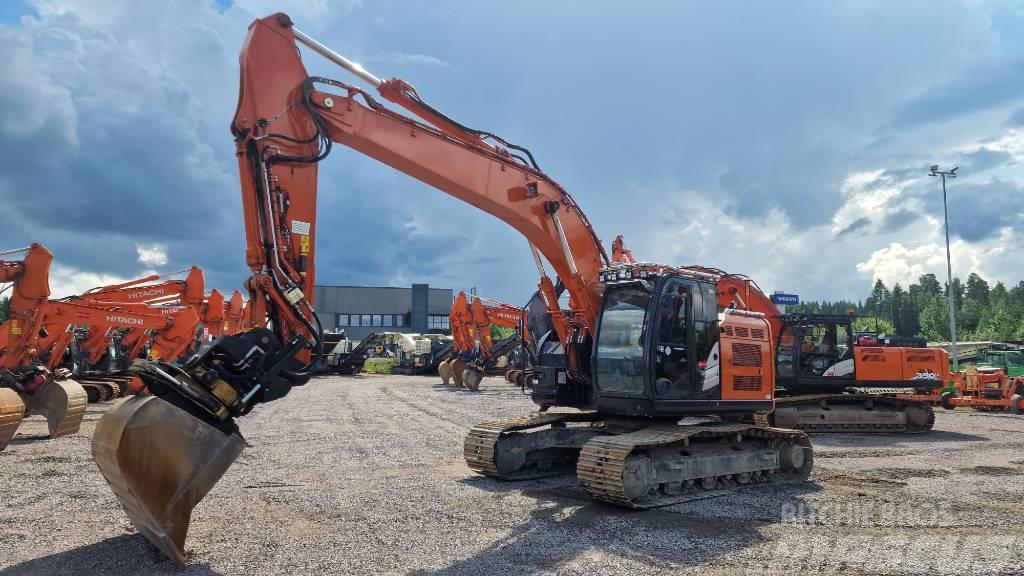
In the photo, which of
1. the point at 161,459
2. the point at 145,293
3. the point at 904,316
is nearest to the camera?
the point at 161,459

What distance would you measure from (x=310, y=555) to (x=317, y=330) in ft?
6.71

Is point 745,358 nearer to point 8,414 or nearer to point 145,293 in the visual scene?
point 8,414

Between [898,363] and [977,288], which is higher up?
[977,288]

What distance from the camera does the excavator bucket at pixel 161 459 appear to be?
5738 millimetres

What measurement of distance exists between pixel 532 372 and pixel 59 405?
1034 centimetres

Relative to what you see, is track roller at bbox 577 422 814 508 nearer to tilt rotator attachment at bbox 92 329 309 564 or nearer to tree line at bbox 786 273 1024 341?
Result: tilt rotator attachment at bbox 92 329 309 564

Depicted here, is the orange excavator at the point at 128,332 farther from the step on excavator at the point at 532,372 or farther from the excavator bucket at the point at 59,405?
the step on excavator at the point at 532,372

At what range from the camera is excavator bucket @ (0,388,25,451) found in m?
11.5

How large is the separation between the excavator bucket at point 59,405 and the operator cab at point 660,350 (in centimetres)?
1136

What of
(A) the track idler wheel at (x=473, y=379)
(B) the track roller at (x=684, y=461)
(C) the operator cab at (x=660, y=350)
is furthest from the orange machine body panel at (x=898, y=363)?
(A) the track idler wheel at (x=473, y=379)

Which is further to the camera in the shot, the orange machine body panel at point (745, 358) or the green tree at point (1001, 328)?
the green tree at point (1001, 328)

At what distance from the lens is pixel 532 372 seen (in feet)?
36.7

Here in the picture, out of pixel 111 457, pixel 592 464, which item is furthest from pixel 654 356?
pixel 111 457

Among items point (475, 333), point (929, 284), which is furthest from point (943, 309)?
point (475, 333)
